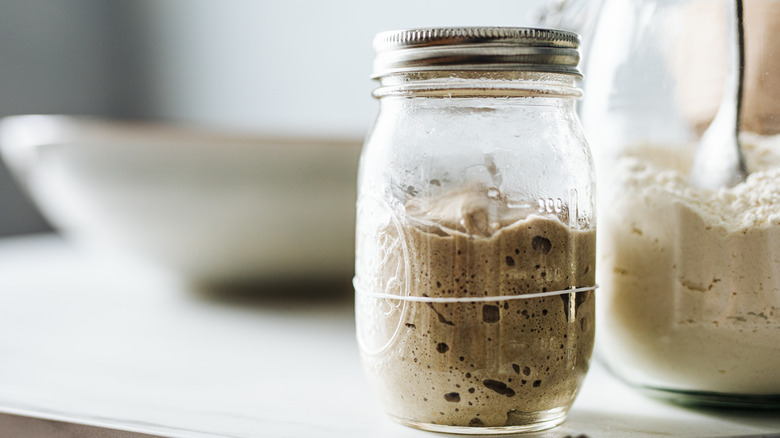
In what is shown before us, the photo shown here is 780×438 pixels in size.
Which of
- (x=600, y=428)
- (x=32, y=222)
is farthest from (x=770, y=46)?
(x=32, y=222)

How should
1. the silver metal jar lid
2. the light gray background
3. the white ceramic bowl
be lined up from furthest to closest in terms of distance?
1. the light gray background
2. the white ceramic bowl
3. the silver metal jar lid

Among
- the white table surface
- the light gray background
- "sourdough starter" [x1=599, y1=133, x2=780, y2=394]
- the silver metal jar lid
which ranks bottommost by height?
the white table surface

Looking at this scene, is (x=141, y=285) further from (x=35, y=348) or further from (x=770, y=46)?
(x=770, y=46)

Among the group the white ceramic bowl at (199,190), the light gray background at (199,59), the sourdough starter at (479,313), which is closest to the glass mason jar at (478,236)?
the sourdough starter at (479,313)

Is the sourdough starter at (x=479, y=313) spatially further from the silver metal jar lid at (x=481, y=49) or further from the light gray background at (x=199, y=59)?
the light gray background at (x=199, y=59)

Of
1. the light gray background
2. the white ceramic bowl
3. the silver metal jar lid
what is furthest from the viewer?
the light gray background

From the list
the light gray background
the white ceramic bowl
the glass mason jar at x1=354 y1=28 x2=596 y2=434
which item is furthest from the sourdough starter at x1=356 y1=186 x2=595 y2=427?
the light gray background

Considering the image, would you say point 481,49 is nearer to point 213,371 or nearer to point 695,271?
point 695,271

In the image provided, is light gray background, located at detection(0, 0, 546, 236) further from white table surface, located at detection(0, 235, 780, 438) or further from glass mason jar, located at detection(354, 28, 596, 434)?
glass mason jar, located at detection(354, 28, 596, 434)
